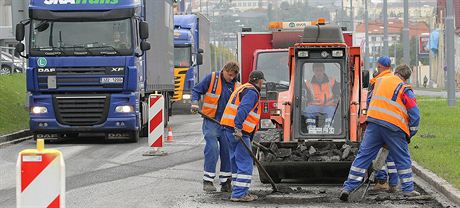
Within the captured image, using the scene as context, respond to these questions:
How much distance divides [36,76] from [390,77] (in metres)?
11.6

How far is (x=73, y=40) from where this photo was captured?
23500mm

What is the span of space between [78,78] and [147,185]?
8.45 m

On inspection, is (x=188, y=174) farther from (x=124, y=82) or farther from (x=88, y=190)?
(x=124, y=82)

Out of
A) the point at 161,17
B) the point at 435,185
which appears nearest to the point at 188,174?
the point at 435,185

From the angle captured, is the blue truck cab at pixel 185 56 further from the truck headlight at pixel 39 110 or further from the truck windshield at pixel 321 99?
the truck windshield at pixel 321 99

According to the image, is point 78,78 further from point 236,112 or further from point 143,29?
point 236,112

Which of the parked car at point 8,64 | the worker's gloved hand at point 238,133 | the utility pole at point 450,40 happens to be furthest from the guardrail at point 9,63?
the worker's gloved hand at point 238,133

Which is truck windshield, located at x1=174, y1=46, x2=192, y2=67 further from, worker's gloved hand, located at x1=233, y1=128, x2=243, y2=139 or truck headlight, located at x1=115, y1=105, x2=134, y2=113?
worker's gloved hand, located at x1=233, y1=128, x2=243, y2=139

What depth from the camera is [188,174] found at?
17359mm

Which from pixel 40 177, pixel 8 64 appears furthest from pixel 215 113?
pixel 8 64

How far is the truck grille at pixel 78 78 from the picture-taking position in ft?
77.2

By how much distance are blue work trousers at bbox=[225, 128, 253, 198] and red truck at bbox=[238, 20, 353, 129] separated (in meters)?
4.86

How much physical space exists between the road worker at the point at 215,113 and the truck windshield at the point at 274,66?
5629 mm

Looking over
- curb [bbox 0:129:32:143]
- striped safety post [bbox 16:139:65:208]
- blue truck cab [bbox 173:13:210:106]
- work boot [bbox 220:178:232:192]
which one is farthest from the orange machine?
blue truck cab [bbox 173:13:210:106]
